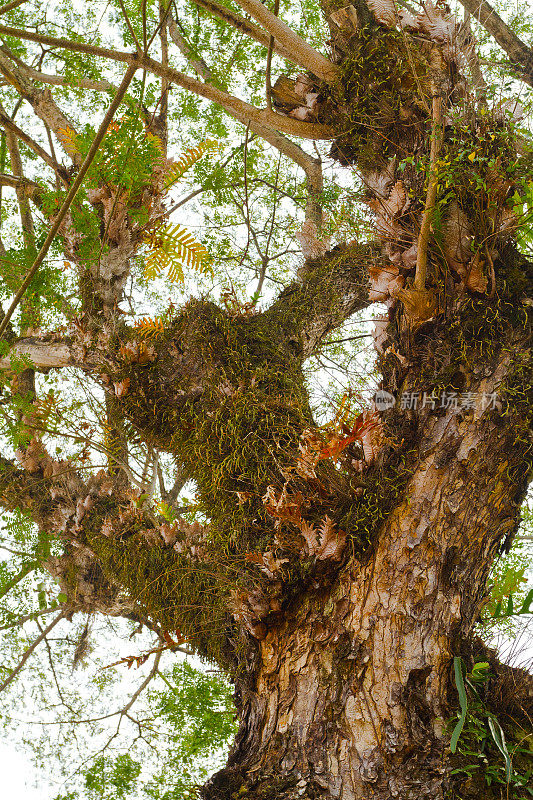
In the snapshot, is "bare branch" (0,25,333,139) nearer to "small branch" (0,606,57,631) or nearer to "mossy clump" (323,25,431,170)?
"mossy clump" (323,25,431,170)

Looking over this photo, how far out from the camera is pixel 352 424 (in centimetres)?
213

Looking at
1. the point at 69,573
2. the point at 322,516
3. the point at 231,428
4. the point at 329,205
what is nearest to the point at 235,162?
the point at 329,205

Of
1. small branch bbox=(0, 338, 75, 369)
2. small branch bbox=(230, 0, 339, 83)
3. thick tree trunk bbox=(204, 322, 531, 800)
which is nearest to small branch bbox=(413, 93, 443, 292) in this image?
thick tree trunk bbox=(204, 322, 531, 800)

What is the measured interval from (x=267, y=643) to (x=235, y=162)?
4133mm

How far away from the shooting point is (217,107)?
4734mm

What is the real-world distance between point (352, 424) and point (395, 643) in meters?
0.75

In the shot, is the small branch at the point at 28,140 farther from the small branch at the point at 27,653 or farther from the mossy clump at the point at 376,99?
the small branch at the point at 27,653

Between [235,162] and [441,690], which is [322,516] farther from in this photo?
[235,162]

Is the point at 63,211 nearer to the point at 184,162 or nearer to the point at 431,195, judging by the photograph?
the point at 431,195

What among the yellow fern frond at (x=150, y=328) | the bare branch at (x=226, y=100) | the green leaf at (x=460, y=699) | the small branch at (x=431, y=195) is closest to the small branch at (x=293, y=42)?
the bare branch at (x=226, y=100)

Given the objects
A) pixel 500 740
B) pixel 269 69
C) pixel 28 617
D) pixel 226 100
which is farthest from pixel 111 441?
pixel 500 740

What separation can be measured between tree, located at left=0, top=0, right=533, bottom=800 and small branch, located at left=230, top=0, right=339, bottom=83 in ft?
0.04

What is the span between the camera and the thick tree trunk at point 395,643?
1.65 meters

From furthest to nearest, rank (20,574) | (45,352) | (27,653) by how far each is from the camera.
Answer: (27,653), (20,574), (45,352)
